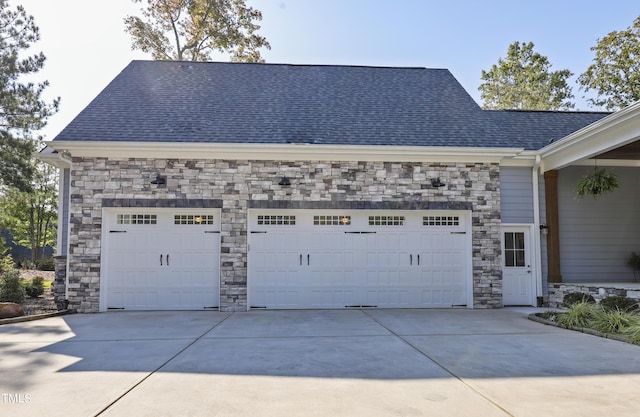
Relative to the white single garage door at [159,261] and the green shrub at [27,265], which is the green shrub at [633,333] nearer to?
the white single garage door at [159,261]

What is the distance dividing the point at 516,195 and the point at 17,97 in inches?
664

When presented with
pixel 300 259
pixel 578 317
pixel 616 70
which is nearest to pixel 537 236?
pixel 578 317

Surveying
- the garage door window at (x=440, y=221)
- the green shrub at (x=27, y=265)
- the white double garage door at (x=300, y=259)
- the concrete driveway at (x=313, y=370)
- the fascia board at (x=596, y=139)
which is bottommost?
the concrete driveway at (x=313, y=370)

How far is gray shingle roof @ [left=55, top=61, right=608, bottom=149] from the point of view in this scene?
32.1 ft

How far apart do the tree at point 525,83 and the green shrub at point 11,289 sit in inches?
1031

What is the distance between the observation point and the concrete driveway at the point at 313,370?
3492 millimetres

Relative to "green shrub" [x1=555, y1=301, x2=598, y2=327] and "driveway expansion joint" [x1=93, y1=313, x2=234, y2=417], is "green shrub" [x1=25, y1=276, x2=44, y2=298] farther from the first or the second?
"green shrub" [x1=555, y1=301, x2=598, y2=327]

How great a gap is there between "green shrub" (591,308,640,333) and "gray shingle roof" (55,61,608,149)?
14.9 ft

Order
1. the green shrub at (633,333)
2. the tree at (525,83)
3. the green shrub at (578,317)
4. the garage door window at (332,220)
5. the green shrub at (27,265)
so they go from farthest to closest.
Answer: the tree at (525,83) → the green shrub at (27,265) → the garage door window at (332,220) → the green shrub at (578,317) → the green shrub at (633,333)

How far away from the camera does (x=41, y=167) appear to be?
23.4 meters

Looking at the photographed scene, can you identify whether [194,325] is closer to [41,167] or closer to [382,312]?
[382,312]

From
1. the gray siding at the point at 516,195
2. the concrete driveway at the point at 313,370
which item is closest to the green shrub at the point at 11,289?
the concrete driveway at the point at 313,370

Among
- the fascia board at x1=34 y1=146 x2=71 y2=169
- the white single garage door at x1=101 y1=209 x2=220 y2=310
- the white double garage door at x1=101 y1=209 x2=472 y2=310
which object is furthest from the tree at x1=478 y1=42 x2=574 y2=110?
the fascia board at x1=34 y1=146 x2=71 y2=169

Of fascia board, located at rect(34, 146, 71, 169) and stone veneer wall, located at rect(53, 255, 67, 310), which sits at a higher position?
fascia board, located at rect(34, 146, 71, 169)
